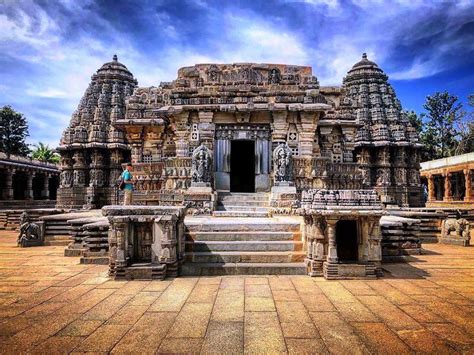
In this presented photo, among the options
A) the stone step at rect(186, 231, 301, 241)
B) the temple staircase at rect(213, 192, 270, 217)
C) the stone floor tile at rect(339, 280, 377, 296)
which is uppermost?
the temple staircase at rect(213, 192, 270, 217)

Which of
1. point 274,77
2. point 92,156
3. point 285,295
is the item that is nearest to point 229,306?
point 285,295

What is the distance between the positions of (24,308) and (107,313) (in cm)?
121

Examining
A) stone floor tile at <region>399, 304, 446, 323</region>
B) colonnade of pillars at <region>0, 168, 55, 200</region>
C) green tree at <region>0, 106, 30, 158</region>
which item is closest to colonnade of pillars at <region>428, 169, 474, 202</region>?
stone floor tile at <region>399, 304, 446, 323</region>

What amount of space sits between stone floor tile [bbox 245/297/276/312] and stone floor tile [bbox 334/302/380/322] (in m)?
0.90

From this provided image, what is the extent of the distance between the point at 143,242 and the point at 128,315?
7.22 feet

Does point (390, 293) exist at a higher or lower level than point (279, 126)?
lower

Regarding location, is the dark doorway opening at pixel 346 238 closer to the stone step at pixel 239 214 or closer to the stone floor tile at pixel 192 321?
the stone floor tile at pixel 192 321

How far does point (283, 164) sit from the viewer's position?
10805 millimetres

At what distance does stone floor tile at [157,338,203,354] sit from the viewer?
292 centimetres

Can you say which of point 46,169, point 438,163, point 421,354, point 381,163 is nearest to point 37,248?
point 421,354

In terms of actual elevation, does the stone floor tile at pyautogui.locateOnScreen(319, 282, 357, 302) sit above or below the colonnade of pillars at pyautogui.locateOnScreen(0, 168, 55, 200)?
below

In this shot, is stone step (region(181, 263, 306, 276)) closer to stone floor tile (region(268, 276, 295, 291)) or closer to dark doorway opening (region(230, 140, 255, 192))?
stone floor tile (region(268, 276, 295, 291))

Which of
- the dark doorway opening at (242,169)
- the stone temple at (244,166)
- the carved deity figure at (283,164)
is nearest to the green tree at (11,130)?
the stone temple at (244,166)

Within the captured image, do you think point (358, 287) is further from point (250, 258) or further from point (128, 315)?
point (128, 315)
